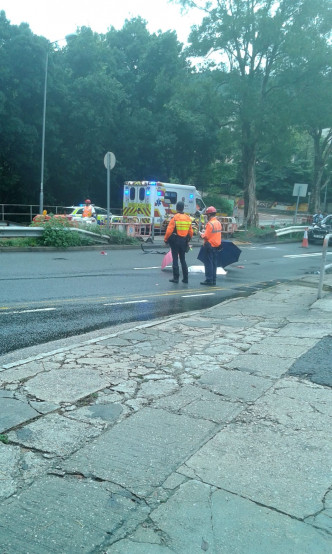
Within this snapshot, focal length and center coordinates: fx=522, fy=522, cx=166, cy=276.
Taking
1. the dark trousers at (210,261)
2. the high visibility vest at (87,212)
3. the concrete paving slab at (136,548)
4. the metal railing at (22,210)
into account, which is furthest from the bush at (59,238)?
the concrete paving slab at (136,548)

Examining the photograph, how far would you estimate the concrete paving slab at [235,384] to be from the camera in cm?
465

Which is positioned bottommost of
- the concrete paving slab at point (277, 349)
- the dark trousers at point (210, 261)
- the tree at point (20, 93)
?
the concrete paving slab at point (277, 349)

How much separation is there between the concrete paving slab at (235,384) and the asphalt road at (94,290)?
2.38 m

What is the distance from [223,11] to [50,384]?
95.2 feet

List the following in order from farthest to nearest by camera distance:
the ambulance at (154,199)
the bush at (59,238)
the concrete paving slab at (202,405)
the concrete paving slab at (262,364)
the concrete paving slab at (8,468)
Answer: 1. the ambulance at (154,199)
2. the bush at (59,238)
3. the concrete paving slab at (262,364)
4. the concrete paving slab at (202,405)
5. the concrete paving slab at (8,468)

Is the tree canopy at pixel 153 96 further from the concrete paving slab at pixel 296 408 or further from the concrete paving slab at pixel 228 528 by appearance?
the concrete paving slab at pixel 228 528

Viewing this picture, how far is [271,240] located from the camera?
96.6 ft

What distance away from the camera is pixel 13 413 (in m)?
4.07

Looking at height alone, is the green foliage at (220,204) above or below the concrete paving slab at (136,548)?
above

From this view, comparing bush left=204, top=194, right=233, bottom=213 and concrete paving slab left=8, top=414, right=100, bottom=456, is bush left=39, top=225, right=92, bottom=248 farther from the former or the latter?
bush left=204, top=194, right=233, bottom=213

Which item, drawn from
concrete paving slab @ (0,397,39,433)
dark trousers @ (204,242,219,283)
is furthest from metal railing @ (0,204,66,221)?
concrete paving slab @ (0,397,39,433)

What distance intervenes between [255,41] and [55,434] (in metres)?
28.9

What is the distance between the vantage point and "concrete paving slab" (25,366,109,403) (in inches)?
174

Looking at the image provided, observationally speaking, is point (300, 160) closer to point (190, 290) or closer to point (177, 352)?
point (190, 290)
